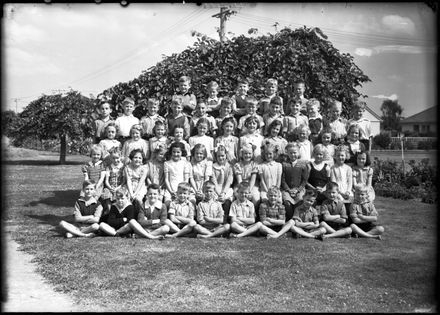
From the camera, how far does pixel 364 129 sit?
877 cm

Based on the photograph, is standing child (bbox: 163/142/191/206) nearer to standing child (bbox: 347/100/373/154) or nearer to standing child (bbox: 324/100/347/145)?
standing child (bbox: 324/100/347/145)

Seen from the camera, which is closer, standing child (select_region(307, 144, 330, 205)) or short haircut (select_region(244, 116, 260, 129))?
standing child (select_region(307, 144, 330, 205))

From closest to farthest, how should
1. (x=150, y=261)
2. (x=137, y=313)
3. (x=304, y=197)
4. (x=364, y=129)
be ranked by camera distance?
(x=137, y=313), (x=150, y=261), (x=304, y=197), (x=364, y=129)

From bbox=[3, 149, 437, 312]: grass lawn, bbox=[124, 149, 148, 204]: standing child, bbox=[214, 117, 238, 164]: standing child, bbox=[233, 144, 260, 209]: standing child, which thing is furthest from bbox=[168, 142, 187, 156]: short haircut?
bbox=[3, 149, 437, 312]: grass lawn

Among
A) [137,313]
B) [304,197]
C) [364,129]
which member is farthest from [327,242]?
[137,313]

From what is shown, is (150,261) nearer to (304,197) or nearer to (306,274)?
(306,274)

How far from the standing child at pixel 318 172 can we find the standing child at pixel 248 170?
860 mm

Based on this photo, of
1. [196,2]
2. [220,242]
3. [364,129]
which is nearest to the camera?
[196,2]

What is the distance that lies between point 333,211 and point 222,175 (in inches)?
71.8

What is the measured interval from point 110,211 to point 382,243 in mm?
3997

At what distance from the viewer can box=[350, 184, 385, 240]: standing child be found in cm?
755

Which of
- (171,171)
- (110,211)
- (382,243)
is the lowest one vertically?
(382,243)

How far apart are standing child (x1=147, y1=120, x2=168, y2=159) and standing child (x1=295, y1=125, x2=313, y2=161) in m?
2.22

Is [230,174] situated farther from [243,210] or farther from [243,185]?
[243,210]
